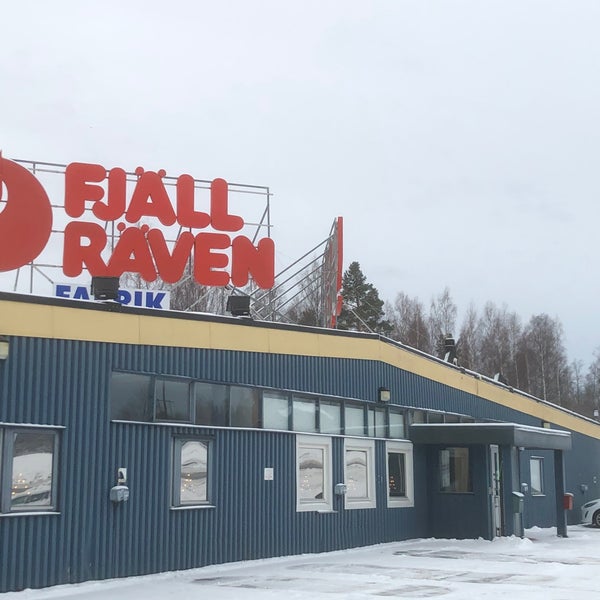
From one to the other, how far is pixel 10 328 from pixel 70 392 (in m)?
1.38

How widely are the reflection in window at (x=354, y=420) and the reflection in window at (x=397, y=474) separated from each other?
1516 mm

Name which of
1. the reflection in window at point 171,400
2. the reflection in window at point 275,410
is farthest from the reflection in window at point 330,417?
the reflection in window at point 171,400

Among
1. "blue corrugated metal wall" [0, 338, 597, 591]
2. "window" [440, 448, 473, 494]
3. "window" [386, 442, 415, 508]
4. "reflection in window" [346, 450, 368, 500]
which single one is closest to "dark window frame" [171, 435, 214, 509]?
"blue corrugated metal wall" [0, 338, 597, 591]

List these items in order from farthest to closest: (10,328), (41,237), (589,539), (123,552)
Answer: (589,539) < (41,237) < (123,552) < (10,328)

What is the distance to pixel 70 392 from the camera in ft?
45.1

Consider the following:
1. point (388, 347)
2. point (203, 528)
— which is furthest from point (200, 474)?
point (388, 347)

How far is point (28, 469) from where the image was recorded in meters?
13.2

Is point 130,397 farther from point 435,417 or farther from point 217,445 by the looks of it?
point 435,417

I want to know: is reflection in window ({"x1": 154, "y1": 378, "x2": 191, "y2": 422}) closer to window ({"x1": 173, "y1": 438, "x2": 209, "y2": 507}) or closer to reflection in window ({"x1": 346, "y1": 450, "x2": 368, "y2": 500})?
window ({"x1": 173, "y1": 438, "x2": 209, "y2": 507})

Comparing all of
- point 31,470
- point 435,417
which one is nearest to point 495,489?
point 435,417

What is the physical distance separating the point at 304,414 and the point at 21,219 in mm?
6783

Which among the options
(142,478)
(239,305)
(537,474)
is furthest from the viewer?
(537,474)

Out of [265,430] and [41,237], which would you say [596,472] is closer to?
[265,430]

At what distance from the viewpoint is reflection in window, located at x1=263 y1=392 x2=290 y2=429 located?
17500 millimetres
